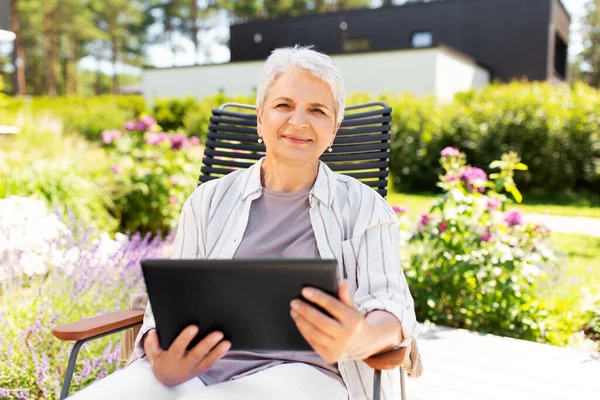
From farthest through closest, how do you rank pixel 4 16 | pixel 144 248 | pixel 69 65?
pixel 69 65 < pixel 4 16 < pixel 144 248

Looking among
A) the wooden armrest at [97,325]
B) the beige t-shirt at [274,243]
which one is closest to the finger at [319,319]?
Answer: the beige t-shirt at [274,243]

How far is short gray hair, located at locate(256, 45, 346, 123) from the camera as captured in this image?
1.62m

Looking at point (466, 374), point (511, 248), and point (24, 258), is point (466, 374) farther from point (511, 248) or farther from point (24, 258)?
point (24, 258)

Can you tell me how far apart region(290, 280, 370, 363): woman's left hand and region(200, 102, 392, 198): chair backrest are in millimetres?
1357

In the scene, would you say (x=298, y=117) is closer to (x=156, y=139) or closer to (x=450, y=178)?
(x=450, y=178)

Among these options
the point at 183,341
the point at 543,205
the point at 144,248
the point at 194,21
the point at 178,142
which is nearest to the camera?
the point at 183,341


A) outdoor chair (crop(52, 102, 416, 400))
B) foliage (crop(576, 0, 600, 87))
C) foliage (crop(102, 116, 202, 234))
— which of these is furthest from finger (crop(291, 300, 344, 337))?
foliage (crop(576, 0, 600, 87))

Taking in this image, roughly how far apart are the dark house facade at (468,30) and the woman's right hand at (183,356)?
16336 millimetres

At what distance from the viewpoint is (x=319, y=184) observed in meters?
1.75

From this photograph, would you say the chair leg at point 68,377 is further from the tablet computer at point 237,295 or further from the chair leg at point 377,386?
the chair leg at point 377,386

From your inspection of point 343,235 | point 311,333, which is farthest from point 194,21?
point 311,333

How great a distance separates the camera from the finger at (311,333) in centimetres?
120

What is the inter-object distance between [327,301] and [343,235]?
539 millimetres

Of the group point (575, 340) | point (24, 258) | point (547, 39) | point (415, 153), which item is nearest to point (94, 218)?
point (24, 258)
